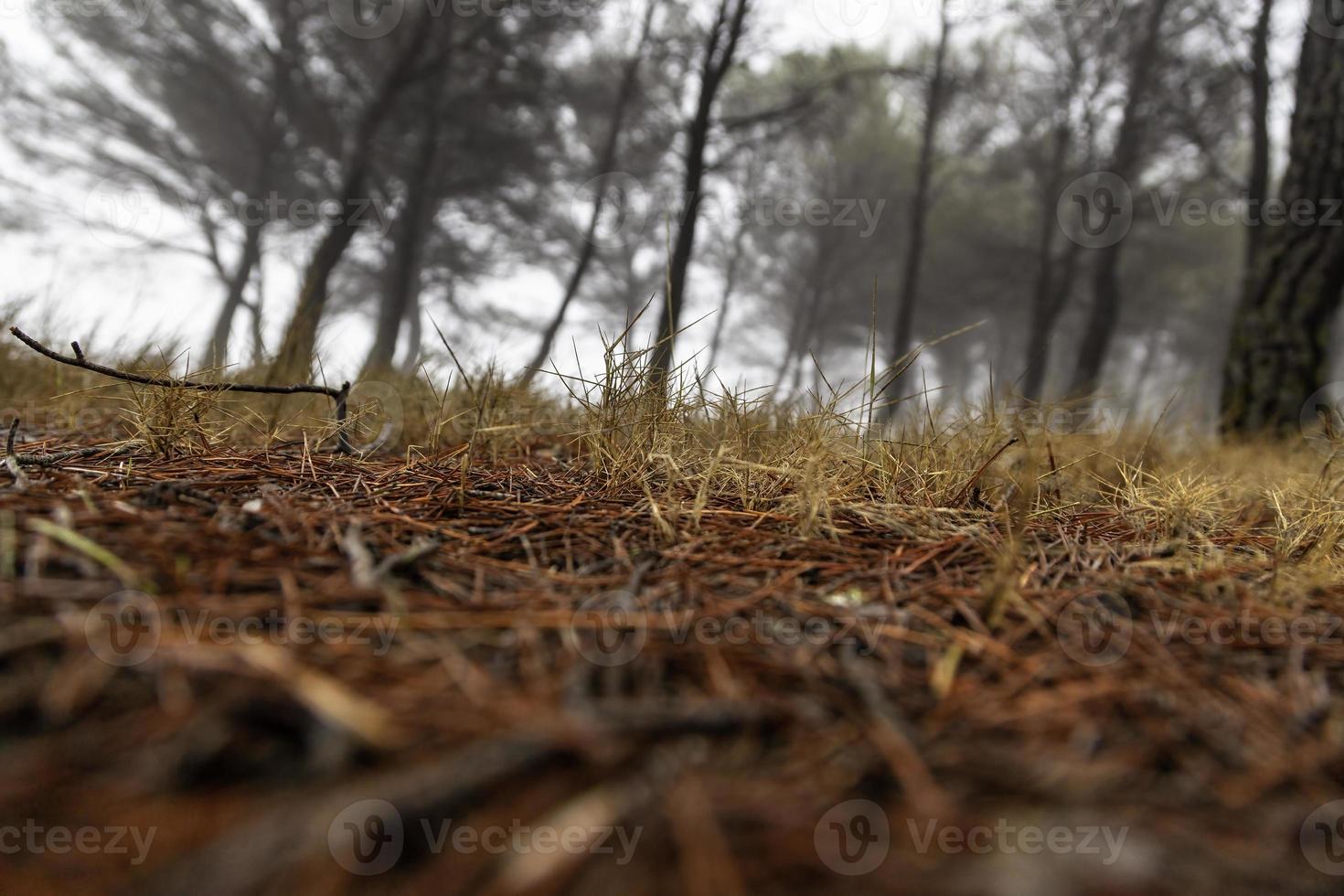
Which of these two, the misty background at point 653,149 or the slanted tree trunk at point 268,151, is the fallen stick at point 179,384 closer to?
the misty background at point 653,149

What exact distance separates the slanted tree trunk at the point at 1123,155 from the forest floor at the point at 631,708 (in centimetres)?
713

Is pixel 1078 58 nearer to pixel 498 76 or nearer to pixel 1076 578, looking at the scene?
pixel 498 76

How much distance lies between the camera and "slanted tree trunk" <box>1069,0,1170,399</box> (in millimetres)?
6820

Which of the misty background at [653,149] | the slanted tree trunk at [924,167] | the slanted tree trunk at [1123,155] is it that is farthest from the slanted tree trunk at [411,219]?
the slanted tree trunk at [1123,155]

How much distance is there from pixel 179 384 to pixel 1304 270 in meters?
4.89

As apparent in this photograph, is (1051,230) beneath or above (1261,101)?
above

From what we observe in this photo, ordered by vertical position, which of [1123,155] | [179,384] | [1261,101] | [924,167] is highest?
[1123,155]

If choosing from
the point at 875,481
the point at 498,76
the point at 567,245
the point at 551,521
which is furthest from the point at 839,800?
the point at 567,245

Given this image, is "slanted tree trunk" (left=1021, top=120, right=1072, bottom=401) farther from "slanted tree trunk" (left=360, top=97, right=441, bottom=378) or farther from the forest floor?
the forest floor

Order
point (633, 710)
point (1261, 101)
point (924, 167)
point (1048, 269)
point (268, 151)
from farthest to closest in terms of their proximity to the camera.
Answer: point (268, 151) → point (1048, 269) → point (924, 167) → point (1261, 101) → point (633, 710)

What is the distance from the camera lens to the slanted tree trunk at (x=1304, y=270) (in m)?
3.20

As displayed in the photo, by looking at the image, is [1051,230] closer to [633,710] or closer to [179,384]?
[179,384]

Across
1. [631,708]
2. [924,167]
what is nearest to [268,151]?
[924,167]

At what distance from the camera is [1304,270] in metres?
3.29
